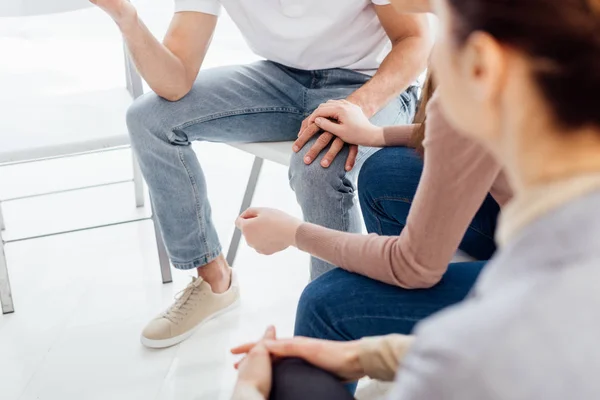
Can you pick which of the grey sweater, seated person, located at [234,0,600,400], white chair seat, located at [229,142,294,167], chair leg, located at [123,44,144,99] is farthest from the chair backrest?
the grey sweater

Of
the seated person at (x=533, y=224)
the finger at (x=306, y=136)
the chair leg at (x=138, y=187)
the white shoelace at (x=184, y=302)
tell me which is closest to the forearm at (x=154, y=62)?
the finger at (x=306, y=136)

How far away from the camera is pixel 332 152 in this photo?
1.57 meters

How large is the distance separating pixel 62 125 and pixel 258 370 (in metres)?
1.26

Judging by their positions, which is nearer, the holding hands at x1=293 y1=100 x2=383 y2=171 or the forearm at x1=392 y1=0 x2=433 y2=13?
the forearm at x1=392 y1=0 x2=433 y2=13

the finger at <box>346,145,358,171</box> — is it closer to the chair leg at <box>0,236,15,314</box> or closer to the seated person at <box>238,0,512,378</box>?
the seated person at <box>238,0,512,378</box>

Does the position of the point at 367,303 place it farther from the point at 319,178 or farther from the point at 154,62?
the point at 154,62

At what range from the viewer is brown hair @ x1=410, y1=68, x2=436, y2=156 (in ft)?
4.30

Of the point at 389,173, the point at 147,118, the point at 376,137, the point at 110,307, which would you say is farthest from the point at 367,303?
the point at 110,307

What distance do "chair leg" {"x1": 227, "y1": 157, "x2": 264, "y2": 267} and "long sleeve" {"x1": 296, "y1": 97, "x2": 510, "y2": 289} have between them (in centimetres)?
84

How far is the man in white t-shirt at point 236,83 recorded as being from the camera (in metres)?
1.79

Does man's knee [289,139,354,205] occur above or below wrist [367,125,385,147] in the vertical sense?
below

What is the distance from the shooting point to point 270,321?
193 centimetres

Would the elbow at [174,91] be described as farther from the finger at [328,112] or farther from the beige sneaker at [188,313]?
the beige sneaker at [188,313]

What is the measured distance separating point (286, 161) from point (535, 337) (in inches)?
48.3
